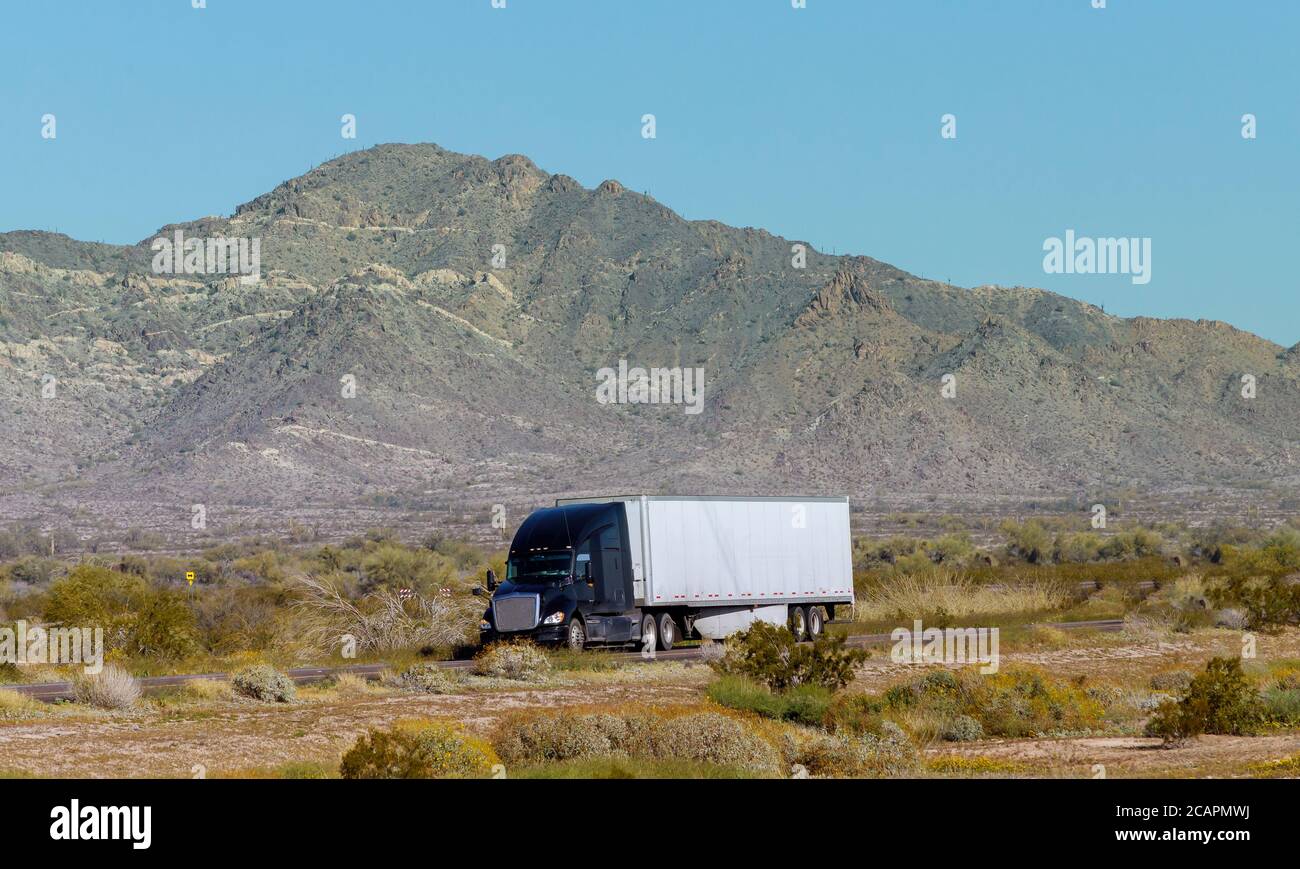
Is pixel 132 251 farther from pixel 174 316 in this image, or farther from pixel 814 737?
pixel 814 737

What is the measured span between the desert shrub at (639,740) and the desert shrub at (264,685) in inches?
284

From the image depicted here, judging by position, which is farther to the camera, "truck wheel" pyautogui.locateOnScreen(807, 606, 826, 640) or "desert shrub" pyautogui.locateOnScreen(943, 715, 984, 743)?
"truck wheel" pyautogui.locateOnScreen(807, 606, 826, 640)

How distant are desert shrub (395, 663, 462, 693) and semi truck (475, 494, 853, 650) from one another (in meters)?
4.85

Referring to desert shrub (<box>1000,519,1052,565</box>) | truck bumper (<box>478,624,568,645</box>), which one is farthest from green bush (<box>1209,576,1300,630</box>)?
desert shrub (<box>1000,519,1052,565</box>)

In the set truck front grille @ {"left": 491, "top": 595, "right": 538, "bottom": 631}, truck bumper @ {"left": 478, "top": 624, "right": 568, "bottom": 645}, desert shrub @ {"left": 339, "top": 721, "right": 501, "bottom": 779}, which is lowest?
desert shrub @ {"left": 339, "top": 721, "right": 501, "bottom": 779}

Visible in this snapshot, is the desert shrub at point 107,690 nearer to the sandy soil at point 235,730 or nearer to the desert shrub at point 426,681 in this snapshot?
the sandy soil at point 235,730

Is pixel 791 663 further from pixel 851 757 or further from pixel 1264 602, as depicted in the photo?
pixel 1264 602

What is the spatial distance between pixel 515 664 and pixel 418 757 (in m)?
13.3

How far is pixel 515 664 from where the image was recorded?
27.6 metres

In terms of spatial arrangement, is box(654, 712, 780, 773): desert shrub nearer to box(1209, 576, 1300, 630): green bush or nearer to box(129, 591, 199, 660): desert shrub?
box(129, 591, 199, 660): desert shrub

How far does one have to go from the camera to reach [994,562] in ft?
214

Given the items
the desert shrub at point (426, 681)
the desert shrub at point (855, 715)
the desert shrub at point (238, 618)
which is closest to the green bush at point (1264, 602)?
the desert shrub at point (855, 715)

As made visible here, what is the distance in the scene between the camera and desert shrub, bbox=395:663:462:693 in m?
25.5

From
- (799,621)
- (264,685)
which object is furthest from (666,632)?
(264,685)
